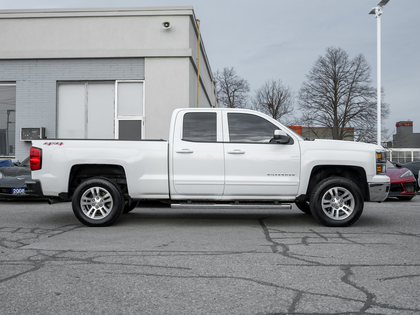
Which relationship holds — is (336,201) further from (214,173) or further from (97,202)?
(97,202)

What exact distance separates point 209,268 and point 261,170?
9.71ft

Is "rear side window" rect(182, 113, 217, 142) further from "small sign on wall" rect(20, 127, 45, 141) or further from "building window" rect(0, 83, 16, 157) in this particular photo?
"building window" rect(0, 83, 16, 157)

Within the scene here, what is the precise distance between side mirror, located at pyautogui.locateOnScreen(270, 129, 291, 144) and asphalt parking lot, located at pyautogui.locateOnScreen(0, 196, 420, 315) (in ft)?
4.70

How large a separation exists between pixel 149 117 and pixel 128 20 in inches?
146

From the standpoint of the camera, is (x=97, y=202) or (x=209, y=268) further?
(x=97, y=202)

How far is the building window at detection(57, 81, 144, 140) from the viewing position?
52.0 feet

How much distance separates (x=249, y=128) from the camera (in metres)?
7.39

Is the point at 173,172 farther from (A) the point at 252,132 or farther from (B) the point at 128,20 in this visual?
(B) the point at 128,20

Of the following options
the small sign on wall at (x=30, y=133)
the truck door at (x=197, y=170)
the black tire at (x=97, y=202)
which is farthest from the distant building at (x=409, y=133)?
the black tire at (x=97, y=202)

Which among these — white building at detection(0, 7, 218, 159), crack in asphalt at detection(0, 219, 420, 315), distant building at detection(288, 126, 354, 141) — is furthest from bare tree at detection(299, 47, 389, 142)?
crack in asphalt at detection(0, 219, 420, 315)

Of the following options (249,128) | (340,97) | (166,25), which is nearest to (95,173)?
(249,128)

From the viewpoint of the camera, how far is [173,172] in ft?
23.4

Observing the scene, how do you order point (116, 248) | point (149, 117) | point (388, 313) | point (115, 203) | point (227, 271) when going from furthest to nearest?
point (149, 117), point (115, 203), point (116, 248), point (227, 271), point (388, 313)

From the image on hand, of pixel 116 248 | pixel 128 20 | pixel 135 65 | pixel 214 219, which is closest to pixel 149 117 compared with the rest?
pixel 135 65
